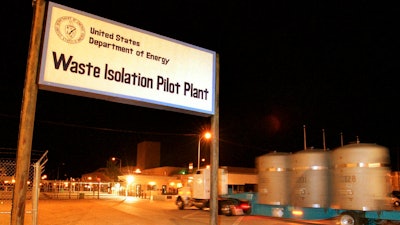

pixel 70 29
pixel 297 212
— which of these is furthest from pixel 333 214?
pixel 70 29

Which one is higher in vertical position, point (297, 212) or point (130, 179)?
point (130, 179)

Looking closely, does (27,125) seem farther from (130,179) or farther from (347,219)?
(130,179)

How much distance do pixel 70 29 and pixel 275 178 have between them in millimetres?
16721

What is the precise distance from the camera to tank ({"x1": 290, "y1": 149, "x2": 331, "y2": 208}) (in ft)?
63.0

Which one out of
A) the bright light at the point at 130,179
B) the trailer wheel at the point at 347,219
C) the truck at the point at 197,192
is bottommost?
Result: the trailer wheel at the point at 347,219

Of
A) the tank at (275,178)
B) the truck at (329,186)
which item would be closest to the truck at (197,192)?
the truck at (329,186)

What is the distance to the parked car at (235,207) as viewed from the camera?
24.0 meters

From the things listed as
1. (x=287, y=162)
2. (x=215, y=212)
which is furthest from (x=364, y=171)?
(x=215, y=212)

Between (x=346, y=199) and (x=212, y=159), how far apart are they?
1119 cm

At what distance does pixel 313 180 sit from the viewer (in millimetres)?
19359

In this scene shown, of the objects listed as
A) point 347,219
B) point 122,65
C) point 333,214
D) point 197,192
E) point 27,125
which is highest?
point 122,65

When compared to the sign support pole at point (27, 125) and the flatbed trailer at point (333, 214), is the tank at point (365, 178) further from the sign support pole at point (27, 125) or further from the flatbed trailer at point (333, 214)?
the sign support pole at point (27, 125)

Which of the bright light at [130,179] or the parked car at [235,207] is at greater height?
the bright light at [130,179]

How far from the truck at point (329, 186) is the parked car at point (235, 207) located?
452 mm
